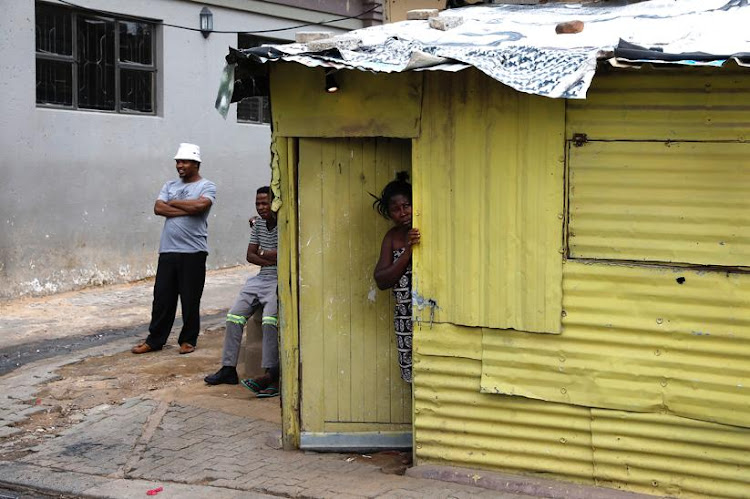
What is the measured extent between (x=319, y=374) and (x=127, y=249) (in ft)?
25.0

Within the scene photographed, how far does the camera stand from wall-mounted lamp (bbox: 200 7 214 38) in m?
14.1

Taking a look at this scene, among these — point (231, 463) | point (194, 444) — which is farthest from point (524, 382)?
point (194, 444)

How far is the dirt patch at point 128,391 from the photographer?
6953mm

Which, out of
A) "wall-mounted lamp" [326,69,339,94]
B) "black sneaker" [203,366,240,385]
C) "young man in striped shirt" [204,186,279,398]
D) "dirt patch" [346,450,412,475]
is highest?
"wall-mounted lamp" [326,69,339,94]

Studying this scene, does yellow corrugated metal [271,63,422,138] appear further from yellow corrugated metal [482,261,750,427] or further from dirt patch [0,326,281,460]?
dirt patch [0,326,281,460]

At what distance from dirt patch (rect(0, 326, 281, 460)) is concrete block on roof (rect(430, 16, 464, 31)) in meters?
2.86

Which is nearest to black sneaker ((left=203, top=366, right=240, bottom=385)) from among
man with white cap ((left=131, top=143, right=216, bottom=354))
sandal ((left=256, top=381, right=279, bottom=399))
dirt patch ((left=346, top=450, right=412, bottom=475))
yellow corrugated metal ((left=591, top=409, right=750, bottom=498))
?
sandal ((left=256, top=381, right=279, bottom=399))

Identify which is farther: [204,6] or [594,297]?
[204,6]

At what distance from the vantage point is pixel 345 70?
5.71 metres

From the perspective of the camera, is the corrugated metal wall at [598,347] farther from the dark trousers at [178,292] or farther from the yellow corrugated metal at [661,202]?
the dark trousers at [178,292]

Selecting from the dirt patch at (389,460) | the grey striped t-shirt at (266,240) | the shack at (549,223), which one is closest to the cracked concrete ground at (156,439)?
the dirt patch at (389,460)

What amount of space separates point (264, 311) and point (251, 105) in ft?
→ 27.7

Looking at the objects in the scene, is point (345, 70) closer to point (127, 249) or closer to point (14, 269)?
point (14, 269)

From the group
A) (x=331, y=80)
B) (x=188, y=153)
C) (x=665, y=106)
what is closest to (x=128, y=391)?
(x=188, y=153)
